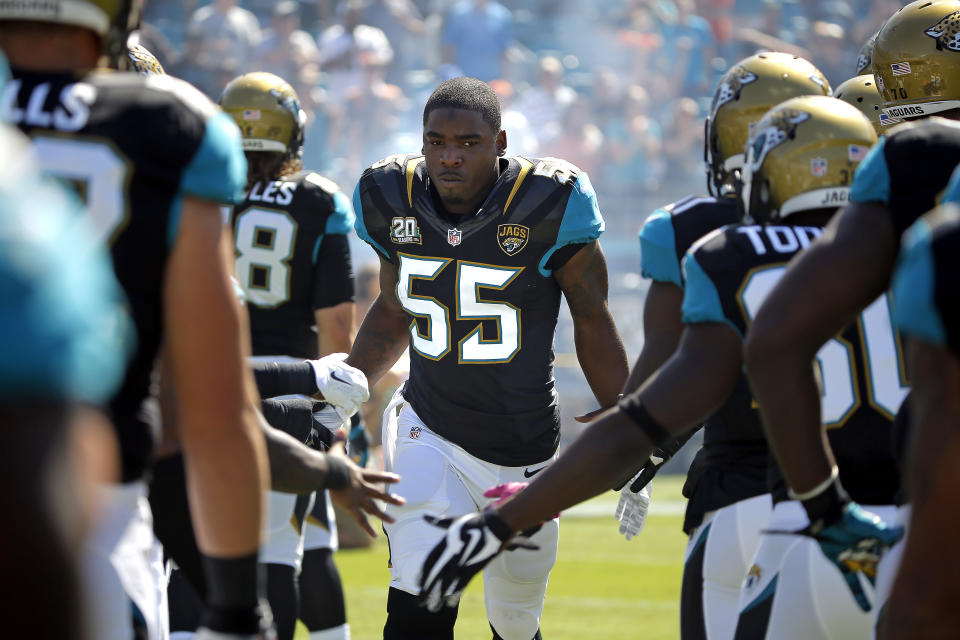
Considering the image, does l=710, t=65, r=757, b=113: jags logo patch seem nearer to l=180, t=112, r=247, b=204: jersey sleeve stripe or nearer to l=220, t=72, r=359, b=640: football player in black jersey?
l=220, t=72, r=359, b=640: football player in black jersey

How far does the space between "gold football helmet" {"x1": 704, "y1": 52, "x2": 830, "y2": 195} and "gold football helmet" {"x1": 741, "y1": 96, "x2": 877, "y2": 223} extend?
699mm

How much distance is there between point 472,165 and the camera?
4309 mm

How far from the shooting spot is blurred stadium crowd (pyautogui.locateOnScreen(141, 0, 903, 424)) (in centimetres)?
1277

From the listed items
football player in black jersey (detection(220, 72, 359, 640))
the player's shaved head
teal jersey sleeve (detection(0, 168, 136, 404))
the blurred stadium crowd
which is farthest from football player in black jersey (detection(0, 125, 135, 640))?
the blurred stadium crowd

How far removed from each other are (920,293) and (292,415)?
3000 millimetres

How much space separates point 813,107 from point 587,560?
6007mm

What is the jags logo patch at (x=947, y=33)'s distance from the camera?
382 centimetres

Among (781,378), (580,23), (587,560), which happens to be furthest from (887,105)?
(580,23)

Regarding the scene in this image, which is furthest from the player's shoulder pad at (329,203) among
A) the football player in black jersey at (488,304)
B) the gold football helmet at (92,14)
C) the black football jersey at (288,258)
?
the gold football helmet at (92,14)

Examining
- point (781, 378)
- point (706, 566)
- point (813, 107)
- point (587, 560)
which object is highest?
point (813, 107)

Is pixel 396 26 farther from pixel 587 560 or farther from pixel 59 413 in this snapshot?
pixel 59 413

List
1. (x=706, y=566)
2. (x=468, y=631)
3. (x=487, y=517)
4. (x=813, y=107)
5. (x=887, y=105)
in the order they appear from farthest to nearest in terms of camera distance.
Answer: (x=468, y=631) → (x=887, y=105) → (x=706, y=566) → (x=813, y=107) → (x=487, y=517)

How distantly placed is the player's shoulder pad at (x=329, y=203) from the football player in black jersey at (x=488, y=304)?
0.91 feet

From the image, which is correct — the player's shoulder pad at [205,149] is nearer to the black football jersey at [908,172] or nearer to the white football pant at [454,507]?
the black football jersey at [908,172]
